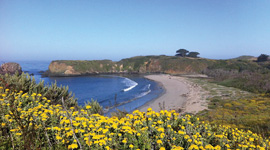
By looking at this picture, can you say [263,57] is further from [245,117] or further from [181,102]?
[245,117]

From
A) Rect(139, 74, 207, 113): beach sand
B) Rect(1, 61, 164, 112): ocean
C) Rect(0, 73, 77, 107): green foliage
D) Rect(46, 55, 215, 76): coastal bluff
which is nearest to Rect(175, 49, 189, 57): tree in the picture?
Rect(46, 55, 215, 76): coastal bluff

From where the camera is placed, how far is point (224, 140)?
4.96m

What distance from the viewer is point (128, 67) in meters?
107

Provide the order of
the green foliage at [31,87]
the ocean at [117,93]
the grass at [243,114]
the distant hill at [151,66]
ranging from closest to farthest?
the green foliage at [31,87]
the grass at [243,114]
the ocean at [117,93]
the distant hill at [151,66]

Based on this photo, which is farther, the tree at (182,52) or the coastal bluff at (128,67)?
the tree at (182,52)

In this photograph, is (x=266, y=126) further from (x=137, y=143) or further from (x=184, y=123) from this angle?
(x=137, y=143)

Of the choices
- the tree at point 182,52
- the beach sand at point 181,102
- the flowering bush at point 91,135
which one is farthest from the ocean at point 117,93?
the tree at point 182,52

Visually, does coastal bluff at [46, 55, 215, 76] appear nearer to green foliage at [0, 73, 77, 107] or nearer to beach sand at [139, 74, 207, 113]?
beach sand at [139, 74, 207, 113]

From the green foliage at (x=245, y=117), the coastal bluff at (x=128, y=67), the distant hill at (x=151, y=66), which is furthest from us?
the coastal bluff at (x=128, y=67)

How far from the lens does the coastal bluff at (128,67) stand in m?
88.6

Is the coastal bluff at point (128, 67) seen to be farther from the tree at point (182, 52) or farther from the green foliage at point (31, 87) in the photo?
the green foliage at point (31, 87)

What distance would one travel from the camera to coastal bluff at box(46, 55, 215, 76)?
291 feet

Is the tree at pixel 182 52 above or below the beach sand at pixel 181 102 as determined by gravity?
above

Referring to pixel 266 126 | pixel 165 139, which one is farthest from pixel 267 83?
pixel 165 139
